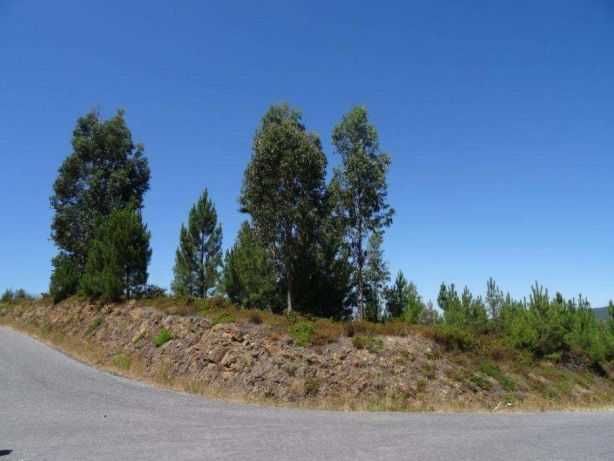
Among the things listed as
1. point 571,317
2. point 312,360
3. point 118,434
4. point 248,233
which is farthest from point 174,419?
point 571,317

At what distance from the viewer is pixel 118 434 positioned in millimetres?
7996

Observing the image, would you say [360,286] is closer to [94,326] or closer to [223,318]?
[223,318]

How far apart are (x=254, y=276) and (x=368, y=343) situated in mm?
11773

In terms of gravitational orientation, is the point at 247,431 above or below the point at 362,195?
below

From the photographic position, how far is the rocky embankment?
15.0 metres

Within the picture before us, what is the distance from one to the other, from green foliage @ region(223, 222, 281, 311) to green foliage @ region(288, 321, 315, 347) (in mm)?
Answer: 8986

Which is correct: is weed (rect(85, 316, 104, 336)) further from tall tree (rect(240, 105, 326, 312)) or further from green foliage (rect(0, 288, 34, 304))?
green foliage (rect(0, 288, 34, 304))

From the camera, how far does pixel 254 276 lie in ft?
89.6

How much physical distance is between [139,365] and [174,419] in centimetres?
1041

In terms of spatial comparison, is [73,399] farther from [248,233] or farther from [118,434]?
[248,233]

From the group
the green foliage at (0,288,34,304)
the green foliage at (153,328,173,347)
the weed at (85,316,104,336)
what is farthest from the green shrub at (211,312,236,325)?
the green foliage at (0,288,34,304)

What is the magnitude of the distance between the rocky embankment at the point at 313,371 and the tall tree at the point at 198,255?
12170 millimetres

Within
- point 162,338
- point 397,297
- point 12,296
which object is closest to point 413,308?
point 397,297

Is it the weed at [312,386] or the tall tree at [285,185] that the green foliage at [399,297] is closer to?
the tall tree at [285,185]
